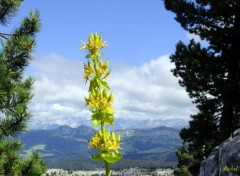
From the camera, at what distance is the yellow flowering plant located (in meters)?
2.17

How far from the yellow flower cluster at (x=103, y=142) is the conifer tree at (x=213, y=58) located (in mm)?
19896

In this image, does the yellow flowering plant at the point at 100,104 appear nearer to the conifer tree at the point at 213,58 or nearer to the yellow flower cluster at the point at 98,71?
the yellow flower cluster at the point at 98,71

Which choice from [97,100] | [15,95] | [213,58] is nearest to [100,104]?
[97,100]

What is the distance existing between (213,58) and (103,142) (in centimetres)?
2185

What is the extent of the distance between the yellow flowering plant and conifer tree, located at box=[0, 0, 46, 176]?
23.9 feet

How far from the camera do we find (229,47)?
76.1ft

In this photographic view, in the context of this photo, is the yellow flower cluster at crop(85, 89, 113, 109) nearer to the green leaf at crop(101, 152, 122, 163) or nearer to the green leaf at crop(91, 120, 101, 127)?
the green leaf at crop(91, 120, 101, 127)

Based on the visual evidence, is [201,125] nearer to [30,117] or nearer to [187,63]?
[187,63]

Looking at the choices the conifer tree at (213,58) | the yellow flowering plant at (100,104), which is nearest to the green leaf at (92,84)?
the yellow flowering plant at (100,104)

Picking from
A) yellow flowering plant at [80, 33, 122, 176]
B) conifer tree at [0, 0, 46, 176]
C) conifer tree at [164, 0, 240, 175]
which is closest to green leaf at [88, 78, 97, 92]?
yellow flowering plant at [80, 33, 122, 176]

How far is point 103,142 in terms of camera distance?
2.18 meters

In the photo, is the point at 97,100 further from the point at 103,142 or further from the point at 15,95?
the point at 15,95

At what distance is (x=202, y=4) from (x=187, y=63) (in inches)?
160

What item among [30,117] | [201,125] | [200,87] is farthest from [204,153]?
[30,117]
